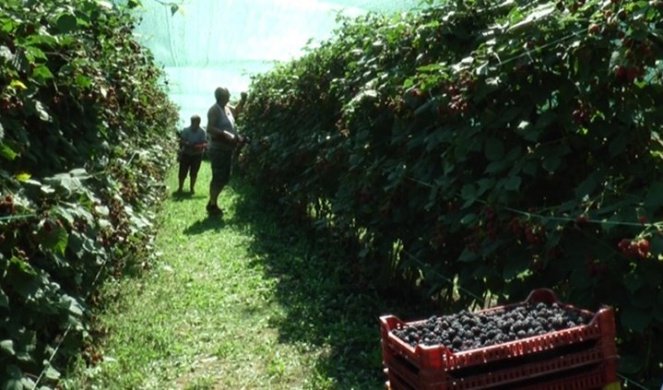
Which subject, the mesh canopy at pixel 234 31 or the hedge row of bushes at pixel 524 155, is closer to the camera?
the hedge row of bushes at pixel 524 155

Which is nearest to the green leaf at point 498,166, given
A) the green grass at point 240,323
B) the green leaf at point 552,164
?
the green leaf at point 552,164

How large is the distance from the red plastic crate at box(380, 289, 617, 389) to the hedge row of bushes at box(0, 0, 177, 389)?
1.85 meters

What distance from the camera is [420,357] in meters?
2.50

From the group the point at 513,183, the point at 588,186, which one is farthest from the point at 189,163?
the point at 588,186

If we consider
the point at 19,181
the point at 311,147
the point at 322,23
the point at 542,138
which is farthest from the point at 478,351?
the point at 322,23

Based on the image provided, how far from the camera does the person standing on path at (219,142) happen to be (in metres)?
11.9

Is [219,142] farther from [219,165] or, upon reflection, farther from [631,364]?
[631,364]

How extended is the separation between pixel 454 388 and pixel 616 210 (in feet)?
3.44

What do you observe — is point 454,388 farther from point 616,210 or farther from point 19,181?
point 19,181

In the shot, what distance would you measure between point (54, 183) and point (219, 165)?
800 cm

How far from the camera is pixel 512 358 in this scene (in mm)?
2545

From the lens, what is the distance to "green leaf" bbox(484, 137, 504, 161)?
3.95 metres

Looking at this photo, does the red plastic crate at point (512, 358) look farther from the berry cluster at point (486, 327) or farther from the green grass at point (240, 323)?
the green grass at point (240, 323)

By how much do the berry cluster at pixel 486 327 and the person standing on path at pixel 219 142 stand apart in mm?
9300
